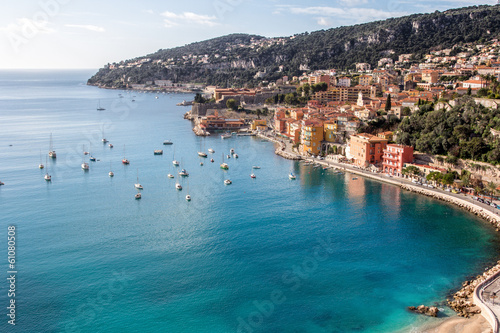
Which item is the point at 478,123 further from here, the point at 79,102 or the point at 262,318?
the point at 79,102

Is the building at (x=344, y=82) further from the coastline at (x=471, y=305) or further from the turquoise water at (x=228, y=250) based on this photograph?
the coastline at (x=471, y=305)

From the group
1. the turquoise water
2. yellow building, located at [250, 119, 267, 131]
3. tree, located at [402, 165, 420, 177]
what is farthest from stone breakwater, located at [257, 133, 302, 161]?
tree, located at [402, 165, 420, 177]

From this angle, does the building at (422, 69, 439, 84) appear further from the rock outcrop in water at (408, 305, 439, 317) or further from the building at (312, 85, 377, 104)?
the rock outcrop in water at (408, 305, 439, 317)

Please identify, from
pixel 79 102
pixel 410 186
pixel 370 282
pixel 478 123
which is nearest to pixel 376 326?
pixel 370 282

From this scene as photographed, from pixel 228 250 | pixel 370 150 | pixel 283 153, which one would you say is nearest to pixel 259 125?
pixel 283 153

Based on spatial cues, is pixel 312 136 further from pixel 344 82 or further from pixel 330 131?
pixel 344 82

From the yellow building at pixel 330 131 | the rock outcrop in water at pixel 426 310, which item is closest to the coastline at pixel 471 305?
the rock outcrop in water at pixel 426 310

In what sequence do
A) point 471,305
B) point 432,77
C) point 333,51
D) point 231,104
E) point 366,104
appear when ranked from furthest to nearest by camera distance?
point 333,51, point 231,104, point 432,77, point 366,104, point 471,305
